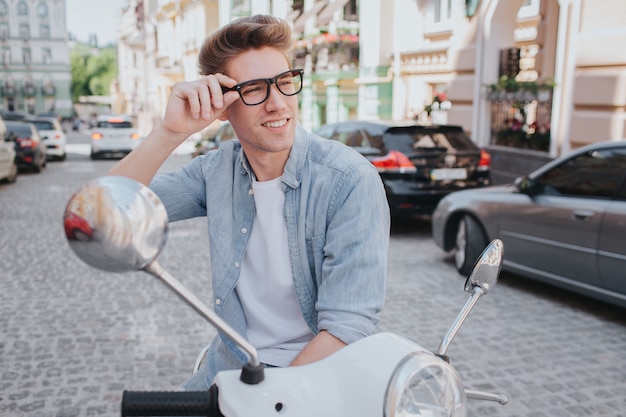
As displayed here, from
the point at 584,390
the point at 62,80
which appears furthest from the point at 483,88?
the point at 62,80

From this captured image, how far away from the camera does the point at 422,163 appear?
28.4 ft

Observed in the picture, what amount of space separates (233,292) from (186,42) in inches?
1605

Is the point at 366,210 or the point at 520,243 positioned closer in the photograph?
the point at 366,210

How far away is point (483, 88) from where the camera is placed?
42.6 ft

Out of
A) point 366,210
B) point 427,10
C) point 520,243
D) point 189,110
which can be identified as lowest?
point 520,243

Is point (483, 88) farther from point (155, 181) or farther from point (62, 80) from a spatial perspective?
point (62, 80)

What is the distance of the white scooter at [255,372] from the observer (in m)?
1.15

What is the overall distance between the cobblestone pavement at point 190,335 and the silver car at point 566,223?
0.35m

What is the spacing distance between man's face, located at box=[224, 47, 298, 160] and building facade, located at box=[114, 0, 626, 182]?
5.02ft

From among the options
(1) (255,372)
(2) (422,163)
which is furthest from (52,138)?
(1) (255,372)

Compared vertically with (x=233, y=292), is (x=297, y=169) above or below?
above

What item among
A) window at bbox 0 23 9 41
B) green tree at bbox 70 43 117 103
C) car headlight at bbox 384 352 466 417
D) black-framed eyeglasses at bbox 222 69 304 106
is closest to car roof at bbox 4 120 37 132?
black-framed eyeglasses at bbox 222 69 304 106

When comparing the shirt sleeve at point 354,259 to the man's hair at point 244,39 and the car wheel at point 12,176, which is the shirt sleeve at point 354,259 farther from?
the car wheel at point 12,176

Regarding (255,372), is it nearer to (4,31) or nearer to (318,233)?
(318,233)
